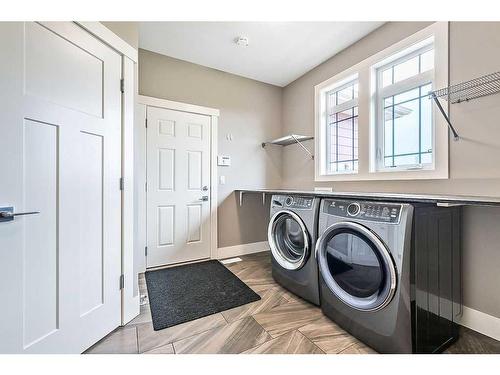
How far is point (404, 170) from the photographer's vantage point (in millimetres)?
1966

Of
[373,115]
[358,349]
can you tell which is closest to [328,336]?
[358,349]

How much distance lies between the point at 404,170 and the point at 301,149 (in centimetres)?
141

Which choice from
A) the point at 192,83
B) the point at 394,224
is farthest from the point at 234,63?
the point at 394,224

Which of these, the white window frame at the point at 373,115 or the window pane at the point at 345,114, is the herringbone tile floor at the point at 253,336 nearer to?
the white window frame at the point at 373,115

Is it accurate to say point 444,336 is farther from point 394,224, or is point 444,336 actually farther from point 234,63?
point 234,63

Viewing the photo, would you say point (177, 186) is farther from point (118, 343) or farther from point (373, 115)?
point (373, 115)

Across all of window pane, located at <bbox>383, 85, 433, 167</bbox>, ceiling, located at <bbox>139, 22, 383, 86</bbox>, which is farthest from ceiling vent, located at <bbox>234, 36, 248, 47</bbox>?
window pane, located at <bbox>383, 85, 433, 167</bbox>

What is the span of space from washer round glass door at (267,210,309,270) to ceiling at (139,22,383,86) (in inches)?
71.1

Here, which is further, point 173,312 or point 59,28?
point 173,312

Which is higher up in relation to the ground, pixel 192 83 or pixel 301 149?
pixel 192 83

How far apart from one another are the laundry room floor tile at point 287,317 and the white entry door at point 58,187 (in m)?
1.05

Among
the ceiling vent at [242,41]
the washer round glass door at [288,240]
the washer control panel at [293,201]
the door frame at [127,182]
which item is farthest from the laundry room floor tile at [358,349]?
the ceiling vent at [242,41]
